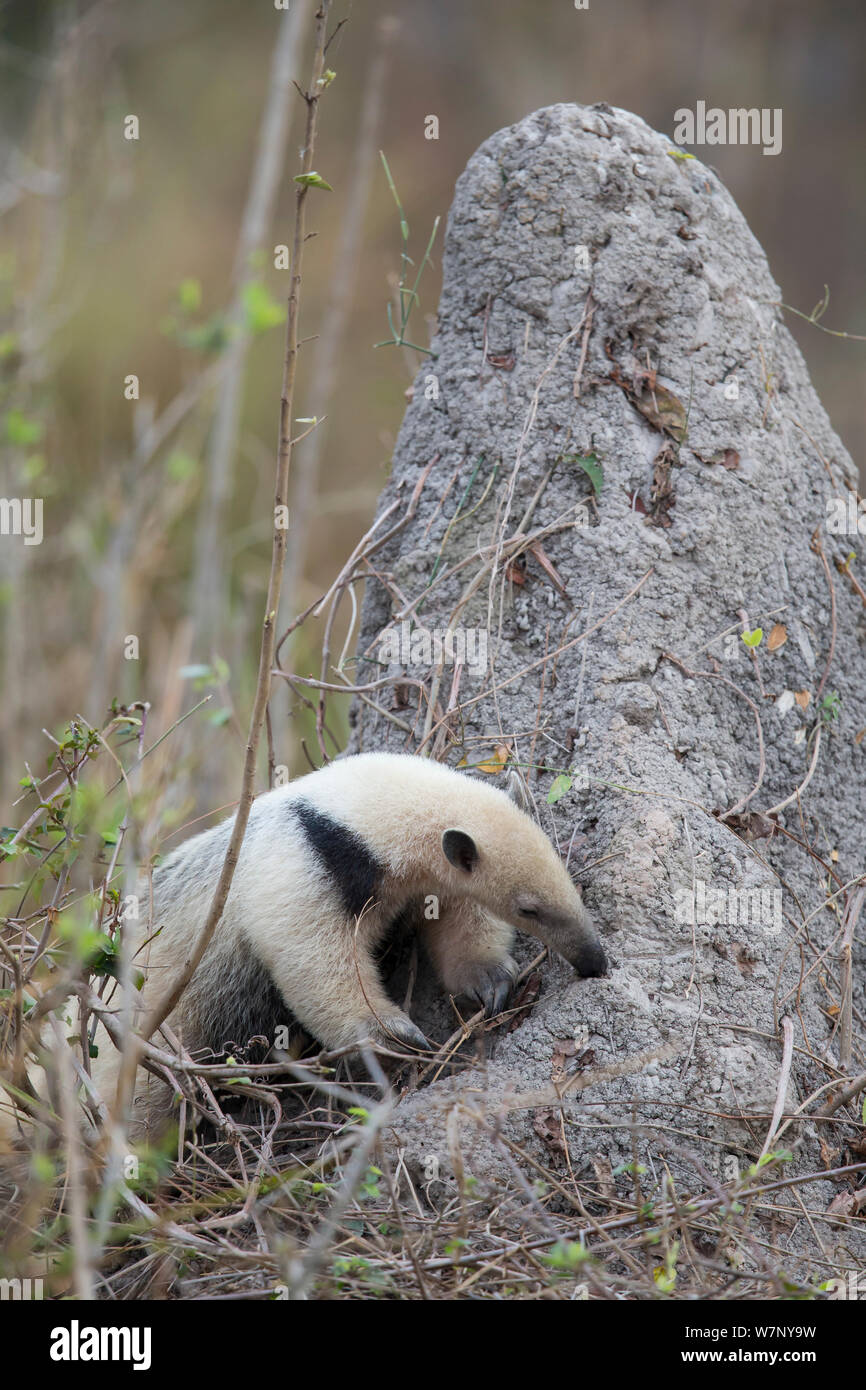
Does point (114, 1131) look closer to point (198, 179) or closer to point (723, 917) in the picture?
point (723, 917)

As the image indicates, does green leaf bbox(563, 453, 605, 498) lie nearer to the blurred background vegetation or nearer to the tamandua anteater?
the tamandua anteater

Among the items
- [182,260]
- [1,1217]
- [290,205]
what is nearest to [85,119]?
[182,260]

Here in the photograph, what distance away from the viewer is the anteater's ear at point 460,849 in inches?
134

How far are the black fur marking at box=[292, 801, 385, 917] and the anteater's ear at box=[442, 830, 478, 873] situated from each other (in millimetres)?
201

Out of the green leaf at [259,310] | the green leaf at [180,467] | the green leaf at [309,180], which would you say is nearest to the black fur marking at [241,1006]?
the green leaf at [309,180]

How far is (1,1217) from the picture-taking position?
2.87 meters

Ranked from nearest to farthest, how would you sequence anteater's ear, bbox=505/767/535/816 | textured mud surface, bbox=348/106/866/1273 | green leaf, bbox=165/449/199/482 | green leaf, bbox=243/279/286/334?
textured mud surface, bbox=348/106/866/1273 < anteater's ear, bbox=505/767/535/816 < green leaf, bbox=243/279/286/334 < green leaf, bbox=165/449/199/482

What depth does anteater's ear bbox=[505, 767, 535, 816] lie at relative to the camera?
3.76 meters

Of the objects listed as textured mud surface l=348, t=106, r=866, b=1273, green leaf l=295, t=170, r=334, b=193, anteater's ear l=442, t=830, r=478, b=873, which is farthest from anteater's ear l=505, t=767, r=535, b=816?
green leaf l=295, t=170, r=334, b=193

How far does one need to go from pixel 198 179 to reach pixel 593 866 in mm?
12263

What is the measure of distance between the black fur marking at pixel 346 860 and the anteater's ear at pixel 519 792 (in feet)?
1.68

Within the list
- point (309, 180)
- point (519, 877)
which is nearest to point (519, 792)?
point (519, 877)

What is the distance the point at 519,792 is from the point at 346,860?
632 mm

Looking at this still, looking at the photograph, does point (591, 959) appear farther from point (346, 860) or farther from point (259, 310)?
point (259, 310)
